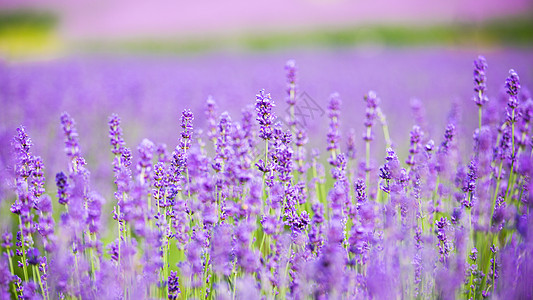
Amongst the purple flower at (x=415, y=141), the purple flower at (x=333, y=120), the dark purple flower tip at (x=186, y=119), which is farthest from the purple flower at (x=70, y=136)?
the purple flower at (x=415, y=141)

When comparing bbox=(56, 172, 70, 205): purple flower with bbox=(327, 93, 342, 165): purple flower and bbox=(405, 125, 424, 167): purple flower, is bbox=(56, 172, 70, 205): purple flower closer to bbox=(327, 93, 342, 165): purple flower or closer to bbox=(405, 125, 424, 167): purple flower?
bbox=(327, 93, 342, 165): purple flower

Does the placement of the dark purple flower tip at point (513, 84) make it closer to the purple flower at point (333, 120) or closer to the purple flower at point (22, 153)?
the purple flower at point (333, 120)

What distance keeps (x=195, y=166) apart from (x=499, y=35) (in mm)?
15225

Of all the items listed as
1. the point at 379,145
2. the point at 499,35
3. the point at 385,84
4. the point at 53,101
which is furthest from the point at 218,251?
the point at 499,35

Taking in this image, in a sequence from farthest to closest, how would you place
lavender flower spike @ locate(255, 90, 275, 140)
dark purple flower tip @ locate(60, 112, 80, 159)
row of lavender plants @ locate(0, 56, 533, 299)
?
lavender flower spike @ locate(255, 90, 275, 140) < dark purple flower tip @ locate(60, 112, 80, 159) < row of lavender plants @ locate(0, 56, 533, 299)

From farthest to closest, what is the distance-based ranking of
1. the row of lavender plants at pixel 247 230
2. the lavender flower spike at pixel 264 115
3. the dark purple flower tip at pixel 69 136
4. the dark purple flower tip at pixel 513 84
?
the dark purple flower tip at pixel 513 84
the lavender flower spike at pixel 264 115
the dark purple flower tip at pixel 69 136
the row of lavender plants at pixel 247 230

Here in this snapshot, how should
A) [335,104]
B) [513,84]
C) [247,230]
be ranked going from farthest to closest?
1. [335,104]
2. [513,84]
3. [247,230]

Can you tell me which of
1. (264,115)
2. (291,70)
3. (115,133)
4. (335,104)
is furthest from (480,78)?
(115,133)

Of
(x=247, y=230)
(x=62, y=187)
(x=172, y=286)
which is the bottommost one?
(x=172, y=286)

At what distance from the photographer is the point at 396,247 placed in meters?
1.58

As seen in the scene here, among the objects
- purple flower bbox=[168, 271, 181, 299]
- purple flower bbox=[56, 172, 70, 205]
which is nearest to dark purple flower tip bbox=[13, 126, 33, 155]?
purple flower bbox=[56, 172, 70, 205]

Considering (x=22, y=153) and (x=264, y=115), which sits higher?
(x=264, y=115)

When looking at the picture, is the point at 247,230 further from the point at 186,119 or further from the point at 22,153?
the point at 22,153

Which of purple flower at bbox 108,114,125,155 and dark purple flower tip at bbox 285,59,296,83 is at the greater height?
dark purple flower tip at bbox 285,59,296,83
